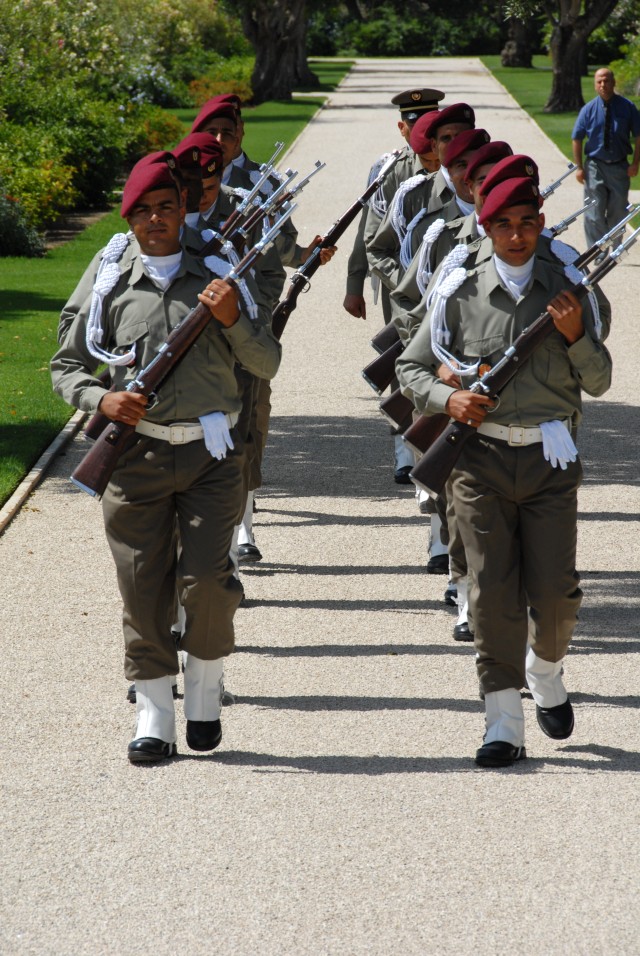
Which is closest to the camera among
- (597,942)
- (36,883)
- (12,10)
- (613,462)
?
(597,942)

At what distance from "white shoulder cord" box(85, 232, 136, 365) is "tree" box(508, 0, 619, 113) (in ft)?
107

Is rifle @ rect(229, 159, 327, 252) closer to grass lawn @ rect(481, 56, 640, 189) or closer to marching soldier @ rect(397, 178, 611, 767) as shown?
marching soldier @ rect(397, 178, 611, 767)

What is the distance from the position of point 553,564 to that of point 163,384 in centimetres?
→ 153

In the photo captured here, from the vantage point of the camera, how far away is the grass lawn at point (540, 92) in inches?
1262

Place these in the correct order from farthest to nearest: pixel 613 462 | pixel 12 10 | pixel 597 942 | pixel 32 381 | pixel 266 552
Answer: pixel 12 10 < pixel 32 381 < pixel 613 462 < pixel 266 552 < pixel 597 942

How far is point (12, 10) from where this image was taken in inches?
1191

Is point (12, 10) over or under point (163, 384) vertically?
under

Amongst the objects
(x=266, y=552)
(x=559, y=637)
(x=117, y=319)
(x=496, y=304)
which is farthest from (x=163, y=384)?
(x=266, y=552)

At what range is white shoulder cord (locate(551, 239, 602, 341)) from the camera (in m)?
5.25

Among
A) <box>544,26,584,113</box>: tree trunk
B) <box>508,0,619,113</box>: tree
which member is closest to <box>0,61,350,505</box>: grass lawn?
<box>508,0,619,113</box>: tree

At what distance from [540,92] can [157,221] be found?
42.3 meters

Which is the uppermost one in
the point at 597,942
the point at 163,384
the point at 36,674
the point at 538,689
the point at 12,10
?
the point at 163,384

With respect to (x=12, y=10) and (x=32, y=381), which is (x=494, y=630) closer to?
(x=32, y=381)

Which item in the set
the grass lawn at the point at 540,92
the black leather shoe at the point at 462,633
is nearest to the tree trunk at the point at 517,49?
the grass lawn at the point at 540,92
